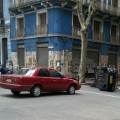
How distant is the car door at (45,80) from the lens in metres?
15.2

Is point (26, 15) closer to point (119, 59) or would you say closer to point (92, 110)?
point (119, 59)

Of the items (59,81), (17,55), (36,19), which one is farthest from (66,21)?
(59,81)

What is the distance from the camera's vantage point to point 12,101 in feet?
42.5

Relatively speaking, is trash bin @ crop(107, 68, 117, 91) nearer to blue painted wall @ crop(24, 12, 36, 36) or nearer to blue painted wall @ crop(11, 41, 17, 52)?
blue painted wall @ crop(24, 12, 36, 36)

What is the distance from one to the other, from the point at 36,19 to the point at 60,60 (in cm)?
512

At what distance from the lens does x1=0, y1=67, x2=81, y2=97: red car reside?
14312 millimetres

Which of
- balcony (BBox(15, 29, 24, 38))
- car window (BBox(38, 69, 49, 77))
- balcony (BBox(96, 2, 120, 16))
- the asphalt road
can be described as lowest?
the asphalt road

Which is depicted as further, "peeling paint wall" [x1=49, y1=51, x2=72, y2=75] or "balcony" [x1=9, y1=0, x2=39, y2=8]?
"balcony" [x1=9, y1=0, x2=39, y2=8]

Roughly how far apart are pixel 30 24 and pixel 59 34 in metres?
4.36

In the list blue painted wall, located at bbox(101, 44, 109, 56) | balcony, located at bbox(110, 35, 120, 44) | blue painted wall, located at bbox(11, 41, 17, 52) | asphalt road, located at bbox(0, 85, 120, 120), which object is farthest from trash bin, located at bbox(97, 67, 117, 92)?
blue painted wall, located at bbox(11, 41, 17, 52)

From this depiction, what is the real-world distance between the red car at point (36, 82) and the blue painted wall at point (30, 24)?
16.3 metres

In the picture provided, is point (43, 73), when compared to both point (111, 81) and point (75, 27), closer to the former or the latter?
point (111, 81)

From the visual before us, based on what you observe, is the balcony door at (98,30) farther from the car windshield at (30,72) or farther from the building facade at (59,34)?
the car windshield at (30,72)

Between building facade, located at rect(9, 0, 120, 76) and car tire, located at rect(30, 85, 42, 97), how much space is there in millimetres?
14838
